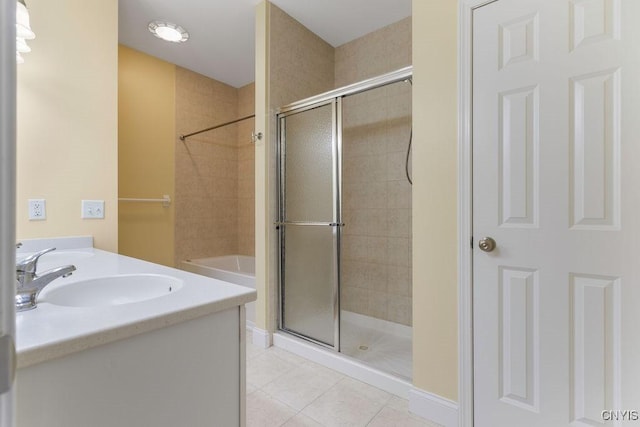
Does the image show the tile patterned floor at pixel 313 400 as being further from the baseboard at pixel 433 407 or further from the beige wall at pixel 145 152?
the beige wall at pixel 145 152

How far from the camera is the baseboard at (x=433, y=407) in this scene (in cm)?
141

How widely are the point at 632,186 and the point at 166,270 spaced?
172 cm

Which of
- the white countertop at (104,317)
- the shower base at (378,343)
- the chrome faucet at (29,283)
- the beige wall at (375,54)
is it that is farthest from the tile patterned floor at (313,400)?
the beige wall at (375,54)

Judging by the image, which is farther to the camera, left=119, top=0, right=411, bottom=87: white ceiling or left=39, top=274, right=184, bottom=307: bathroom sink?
left=119, top=0, right=411, bottom=87: white ceiling

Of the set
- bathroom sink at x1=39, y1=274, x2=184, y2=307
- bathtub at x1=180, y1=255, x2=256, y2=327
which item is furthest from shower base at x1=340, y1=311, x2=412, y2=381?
bathroom sink at x1=39, y1=274, x2=184, y2=307

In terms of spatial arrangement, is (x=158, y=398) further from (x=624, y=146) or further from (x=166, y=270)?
(x=624, y=146)

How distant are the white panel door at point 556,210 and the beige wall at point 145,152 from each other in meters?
3.03

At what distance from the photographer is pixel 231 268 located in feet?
12.0

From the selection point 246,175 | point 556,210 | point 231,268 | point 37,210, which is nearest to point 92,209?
point 37,210

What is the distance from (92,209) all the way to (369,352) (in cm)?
211

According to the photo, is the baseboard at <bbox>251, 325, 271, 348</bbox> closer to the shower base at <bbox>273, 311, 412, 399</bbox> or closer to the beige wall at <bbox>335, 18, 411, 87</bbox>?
the shower base at <bbox>273, 311, 412, 399</bbox>

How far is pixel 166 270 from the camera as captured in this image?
1158 mm

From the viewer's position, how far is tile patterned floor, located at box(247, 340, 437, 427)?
1480 millimetres

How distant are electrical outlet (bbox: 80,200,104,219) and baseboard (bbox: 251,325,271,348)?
1364mm
